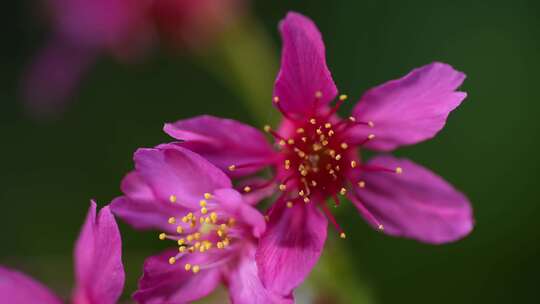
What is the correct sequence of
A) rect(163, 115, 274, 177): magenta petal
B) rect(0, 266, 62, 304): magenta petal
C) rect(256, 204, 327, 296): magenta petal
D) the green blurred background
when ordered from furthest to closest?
1. the green blurred background
2. rect(0, 266, 62, 304): magenta petal
3. rect(163, 115, 274, 177): magenta petal
4. rect(256, 204, 327, 296): magenta petal

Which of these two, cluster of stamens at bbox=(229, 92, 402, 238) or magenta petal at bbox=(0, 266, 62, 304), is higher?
cluster of stamens at bbox=(229, 92, 402, 238)

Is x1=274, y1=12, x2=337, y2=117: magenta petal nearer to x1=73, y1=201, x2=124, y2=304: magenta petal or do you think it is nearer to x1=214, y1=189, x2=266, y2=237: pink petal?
x1=214, y1=189, x2=266, y2=237: pink petal

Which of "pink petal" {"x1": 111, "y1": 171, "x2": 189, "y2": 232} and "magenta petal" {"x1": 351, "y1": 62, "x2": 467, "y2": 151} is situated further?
"pink petal" {"x1": 111, "y1": 171, "x2": 189, "y2": 232}

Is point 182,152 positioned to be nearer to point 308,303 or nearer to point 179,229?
point 179,229

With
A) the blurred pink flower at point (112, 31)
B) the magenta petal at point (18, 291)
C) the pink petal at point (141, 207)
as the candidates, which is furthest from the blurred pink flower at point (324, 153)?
the blurred pink flower at point (112, 31)

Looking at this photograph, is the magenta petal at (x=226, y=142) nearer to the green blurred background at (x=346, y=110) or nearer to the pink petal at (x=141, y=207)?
the pink petal at (x=141, y=207)

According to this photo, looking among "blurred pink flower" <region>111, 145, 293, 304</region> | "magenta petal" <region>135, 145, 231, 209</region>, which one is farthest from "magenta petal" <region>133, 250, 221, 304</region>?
"magenta petal" <region>135, 145, 231, 209</region>

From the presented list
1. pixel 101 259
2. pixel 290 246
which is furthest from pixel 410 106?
pixel 101 259
